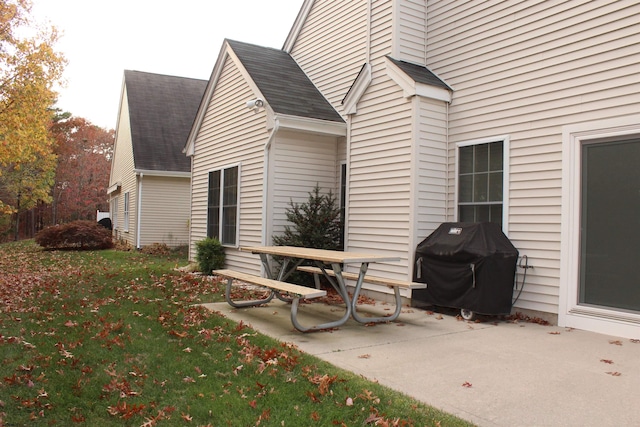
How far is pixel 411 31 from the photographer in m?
8.46

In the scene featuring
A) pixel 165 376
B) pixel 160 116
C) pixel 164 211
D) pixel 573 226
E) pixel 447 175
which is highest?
pixel 160 116

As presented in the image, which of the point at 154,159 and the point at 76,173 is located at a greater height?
the point at 76,173

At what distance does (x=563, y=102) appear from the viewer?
20.9ft

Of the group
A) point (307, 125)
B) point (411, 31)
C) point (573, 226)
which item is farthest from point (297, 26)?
point (573, 226)

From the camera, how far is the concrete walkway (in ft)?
11.2

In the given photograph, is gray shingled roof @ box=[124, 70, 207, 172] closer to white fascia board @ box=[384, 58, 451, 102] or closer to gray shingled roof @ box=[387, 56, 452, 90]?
gray shingled roof @ box=[387, 56, 452, 90]

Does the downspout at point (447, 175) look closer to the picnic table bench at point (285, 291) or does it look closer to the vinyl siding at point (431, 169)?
the vinyl siding at point (431, 169)

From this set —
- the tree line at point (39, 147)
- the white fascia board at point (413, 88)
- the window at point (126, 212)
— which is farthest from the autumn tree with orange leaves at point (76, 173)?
the white fascia board at point (413, 88)

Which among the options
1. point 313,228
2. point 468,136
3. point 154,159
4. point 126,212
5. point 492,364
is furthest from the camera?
point 126,212

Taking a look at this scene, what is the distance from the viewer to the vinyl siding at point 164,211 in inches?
752

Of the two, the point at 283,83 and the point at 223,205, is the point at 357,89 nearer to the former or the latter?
the point at 283,83

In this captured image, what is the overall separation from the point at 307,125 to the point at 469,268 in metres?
4.75

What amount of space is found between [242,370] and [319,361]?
0.69 meters

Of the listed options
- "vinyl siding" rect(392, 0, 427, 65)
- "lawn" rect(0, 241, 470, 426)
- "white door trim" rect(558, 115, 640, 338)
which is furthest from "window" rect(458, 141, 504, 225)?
"lawn" rect(0, 241, 470, 426)
